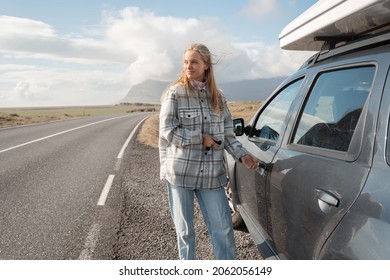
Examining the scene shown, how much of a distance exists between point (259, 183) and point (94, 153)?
27.2 feet

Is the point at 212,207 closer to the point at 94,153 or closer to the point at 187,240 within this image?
the point at 187,240

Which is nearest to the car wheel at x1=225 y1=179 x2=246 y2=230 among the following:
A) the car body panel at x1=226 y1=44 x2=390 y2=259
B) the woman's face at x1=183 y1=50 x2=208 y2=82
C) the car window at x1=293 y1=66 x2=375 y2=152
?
the car body panel at x1=226 y1=44 x2=390 y2=259

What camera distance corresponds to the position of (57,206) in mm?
5258

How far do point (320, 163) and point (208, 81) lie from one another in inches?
42.1

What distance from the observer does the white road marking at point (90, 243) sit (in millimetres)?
Answer: 3630

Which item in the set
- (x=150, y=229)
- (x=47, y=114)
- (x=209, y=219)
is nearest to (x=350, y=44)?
(x=209, y=219)

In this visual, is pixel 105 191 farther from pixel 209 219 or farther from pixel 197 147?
pixel 197 147

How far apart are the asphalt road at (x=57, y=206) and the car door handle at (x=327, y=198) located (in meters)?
2.49

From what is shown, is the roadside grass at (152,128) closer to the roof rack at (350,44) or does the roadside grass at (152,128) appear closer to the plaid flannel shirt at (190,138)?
the plaid flannel shirt at (190,138)

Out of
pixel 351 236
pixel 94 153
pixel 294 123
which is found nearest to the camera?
pixel 351 236

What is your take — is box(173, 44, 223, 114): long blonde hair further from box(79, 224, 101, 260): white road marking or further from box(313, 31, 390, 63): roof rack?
box(79, 224, 101, 260): white road marking

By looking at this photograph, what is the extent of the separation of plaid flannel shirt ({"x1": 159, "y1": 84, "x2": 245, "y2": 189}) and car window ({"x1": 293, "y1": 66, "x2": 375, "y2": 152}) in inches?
23.2

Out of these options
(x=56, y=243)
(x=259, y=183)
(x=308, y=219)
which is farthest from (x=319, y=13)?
(x=56, y=243)

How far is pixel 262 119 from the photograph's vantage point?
3.69 m
